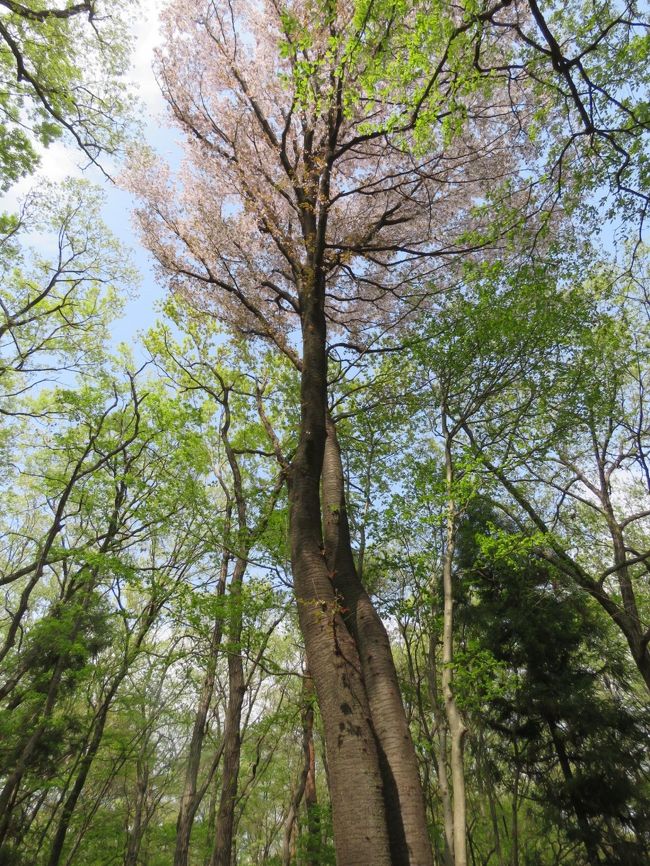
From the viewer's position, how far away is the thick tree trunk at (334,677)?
8.61 ft

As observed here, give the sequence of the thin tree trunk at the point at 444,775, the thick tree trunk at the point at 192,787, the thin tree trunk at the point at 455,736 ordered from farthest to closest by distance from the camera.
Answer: the thick tree trunk at the point at 192,787 < the thin tree trunk at the point at 444,775 < the thin tree trunk at the point at 455,736

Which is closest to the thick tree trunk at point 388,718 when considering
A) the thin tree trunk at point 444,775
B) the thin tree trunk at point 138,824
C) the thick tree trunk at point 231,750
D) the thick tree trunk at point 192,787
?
the thick tree trunk at point 231,750

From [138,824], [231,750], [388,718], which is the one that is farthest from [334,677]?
[138,824]

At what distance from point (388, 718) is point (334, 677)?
0.48 metres

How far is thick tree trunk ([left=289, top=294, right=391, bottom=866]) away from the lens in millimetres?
2623

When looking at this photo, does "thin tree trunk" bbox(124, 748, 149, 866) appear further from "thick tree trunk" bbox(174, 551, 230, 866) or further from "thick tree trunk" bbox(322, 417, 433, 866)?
"thick tree trunk" bbox(322, 417, 433, 866)

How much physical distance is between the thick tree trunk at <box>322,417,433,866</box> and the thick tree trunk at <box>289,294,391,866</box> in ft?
0.67

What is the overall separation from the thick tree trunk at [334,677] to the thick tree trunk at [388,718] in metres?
0.21

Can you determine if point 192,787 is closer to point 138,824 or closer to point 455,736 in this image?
point 138,824

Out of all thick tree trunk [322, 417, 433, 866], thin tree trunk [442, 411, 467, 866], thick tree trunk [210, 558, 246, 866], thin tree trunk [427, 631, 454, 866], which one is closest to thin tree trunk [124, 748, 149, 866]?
thick tree trunk [210, 558, 246, 866]

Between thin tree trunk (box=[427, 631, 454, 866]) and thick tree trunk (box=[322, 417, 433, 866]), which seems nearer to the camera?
thick tree trunk (box=[322, 417, 433, 866])

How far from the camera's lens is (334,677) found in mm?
3096

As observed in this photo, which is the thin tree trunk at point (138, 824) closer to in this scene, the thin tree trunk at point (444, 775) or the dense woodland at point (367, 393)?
the dense woodland at point (367, 393)

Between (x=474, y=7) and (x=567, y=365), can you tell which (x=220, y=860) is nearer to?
(x=567, y=365)
